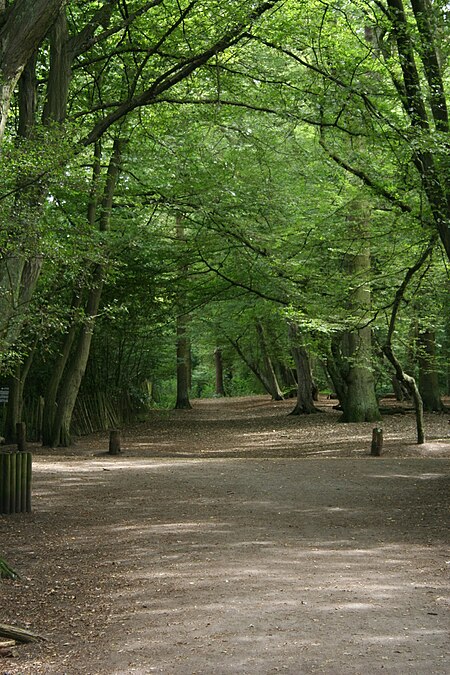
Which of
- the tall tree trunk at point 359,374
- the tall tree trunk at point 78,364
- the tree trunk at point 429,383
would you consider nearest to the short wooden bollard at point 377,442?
the tall tree trunk at point 359,374

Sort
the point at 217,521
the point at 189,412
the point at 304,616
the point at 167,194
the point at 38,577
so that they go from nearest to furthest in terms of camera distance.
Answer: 1. the point at 304,616
2. the point at 38,577
3. the point at 217,521
4. the point at 167,194
5. the point at 189,412

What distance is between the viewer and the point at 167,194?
59.5 feet

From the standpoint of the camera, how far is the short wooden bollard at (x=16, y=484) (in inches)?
373

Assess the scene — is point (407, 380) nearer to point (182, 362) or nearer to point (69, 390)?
point (69, 390)

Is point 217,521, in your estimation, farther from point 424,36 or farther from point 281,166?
point 281,166

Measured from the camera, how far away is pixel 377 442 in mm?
15938

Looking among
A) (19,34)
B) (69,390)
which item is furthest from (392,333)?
(19,34)

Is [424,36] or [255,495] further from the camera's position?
[255,495]

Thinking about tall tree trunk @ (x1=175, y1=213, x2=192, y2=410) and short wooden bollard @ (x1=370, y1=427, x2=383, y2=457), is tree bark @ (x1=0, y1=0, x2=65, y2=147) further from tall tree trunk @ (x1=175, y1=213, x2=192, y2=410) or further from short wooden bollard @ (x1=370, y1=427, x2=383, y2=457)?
tall tree trunk @ (x1=175, y1=213, x2=192, y2=410)

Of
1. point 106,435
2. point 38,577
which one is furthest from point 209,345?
point 38,577

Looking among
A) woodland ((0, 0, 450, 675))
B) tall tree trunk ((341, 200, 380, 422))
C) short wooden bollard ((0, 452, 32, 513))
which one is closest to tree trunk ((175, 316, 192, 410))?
woodland ((0, 0, 450, 675))

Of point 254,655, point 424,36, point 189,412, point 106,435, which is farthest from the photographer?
point 189,412

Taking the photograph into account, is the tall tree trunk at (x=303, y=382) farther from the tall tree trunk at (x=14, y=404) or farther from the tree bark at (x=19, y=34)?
the tree bark at (x=19, y=34)

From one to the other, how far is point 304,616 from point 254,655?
0.78 meters
